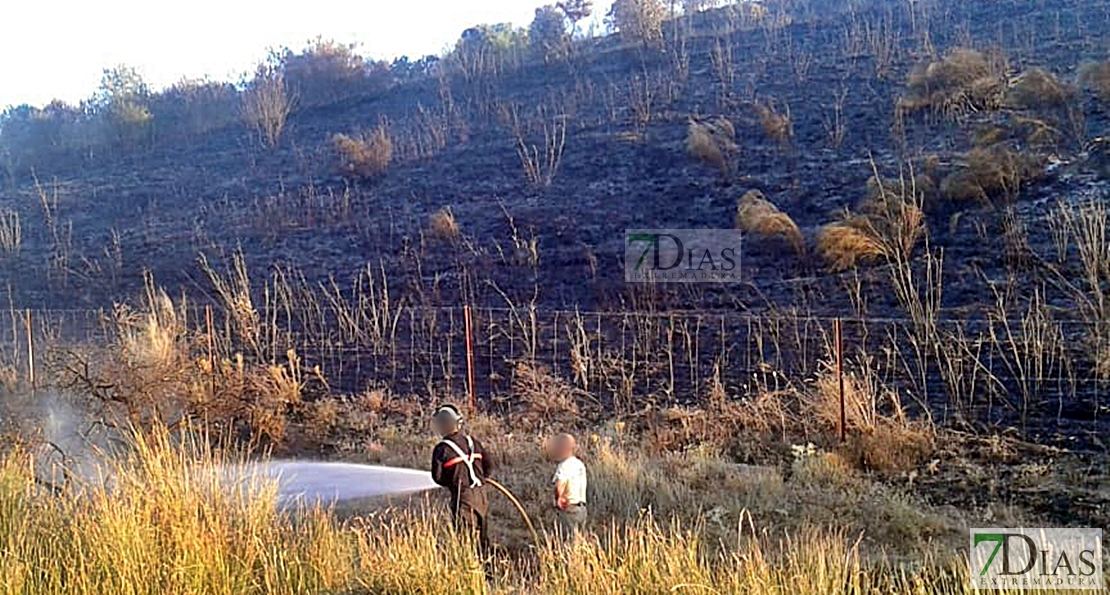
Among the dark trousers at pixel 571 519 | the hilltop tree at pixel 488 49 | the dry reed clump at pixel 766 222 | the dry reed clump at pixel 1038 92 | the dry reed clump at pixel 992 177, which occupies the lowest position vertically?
the dark trousers at pixel 571 519

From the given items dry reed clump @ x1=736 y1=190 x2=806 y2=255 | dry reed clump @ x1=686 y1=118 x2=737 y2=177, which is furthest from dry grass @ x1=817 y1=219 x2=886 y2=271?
dry reed clump @ x1=686 y1=118 x2=737 y2=177

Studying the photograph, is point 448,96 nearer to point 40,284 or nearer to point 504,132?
point 504,132

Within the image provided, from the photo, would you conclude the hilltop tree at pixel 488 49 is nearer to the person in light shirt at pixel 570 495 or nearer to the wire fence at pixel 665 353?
the wire fence at pixel 665 353

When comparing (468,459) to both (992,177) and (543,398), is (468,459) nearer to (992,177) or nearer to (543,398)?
(543,398)

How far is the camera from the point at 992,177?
1470cm

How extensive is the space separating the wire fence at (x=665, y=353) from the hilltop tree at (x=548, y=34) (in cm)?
1563

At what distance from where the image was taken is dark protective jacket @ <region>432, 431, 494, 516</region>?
535 cm

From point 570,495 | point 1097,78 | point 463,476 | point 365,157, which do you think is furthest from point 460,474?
point 365,157

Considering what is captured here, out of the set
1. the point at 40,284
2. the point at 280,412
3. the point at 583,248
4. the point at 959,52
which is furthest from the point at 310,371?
the point at 959,52

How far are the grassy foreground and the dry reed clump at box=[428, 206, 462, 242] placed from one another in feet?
44.3

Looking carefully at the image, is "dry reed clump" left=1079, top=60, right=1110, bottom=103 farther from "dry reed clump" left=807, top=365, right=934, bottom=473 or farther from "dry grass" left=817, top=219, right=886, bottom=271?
"dry reed clump" left=807, top=365, right=934, bottom=473

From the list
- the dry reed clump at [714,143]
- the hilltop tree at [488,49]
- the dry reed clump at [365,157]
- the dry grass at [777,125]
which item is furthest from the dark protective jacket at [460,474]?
the hilltop tree at [488,49]

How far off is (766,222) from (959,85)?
252 inches

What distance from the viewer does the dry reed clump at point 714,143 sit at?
18.5m
